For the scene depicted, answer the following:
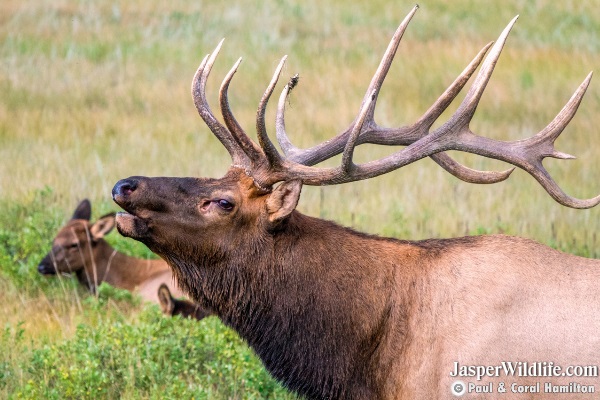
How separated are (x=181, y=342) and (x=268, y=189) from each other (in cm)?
205

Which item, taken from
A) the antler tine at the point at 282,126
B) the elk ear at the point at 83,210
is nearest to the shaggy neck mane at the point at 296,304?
the antler tine at the point at 282,126

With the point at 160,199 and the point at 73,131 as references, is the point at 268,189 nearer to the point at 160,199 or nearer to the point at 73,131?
the point at 160,199

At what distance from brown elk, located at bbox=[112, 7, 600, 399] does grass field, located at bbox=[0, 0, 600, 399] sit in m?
1.19

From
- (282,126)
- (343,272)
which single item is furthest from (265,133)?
(343,272)

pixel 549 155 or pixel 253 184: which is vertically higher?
pixel 549 155

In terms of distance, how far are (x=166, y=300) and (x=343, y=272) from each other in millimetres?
3405

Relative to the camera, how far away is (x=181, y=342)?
24.0 feet

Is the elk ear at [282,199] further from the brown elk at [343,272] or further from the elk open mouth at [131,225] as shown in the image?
the elk open mouth at [131,225]

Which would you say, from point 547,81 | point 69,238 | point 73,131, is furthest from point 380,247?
point 547,81

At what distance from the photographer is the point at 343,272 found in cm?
560

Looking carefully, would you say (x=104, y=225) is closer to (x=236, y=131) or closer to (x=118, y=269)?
(x=118, y=269)

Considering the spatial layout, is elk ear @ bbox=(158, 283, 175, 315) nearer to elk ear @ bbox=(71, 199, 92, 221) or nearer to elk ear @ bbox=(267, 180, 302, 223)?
elk ear @ bbox=(71, 199, 92, 221)

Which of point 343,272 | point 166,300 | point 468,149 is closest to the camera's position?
point 343,272

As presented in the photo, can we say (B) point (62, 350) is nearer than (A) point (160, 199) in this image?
No
